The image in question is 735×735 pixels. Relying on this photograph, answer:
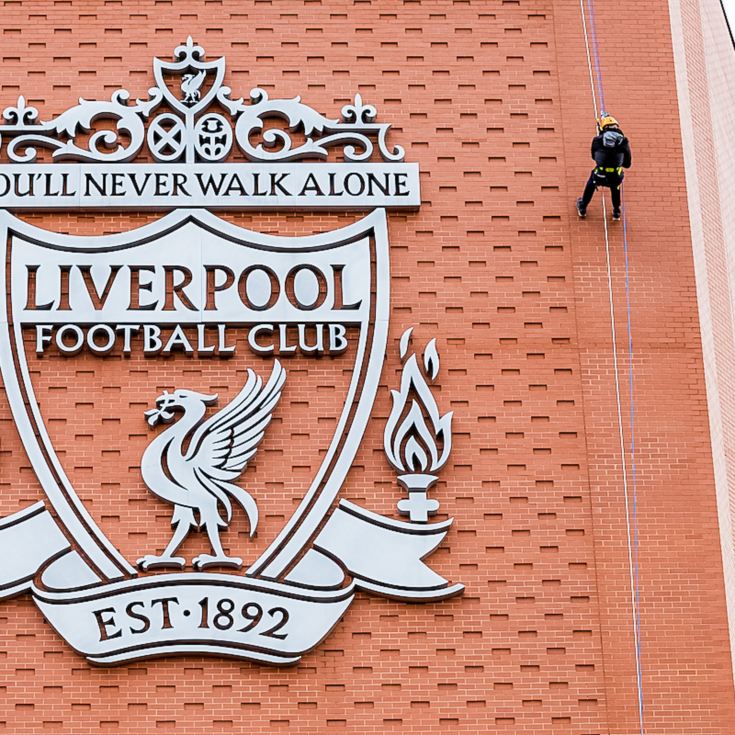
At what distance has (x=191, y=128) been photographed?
19.5 meters

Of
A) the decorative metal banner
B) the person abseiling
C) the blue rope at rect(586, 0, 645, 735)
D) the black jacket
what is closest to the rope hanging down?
the blue rope at rect(586, 0, 645, 735)

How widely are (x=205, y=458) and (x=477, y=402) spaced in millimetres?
2957

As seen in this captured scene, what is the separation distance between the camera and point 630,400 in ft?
61.1

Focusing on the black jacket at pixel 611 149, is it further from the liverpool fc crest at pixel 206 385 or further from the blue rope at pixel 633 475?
the liverpool fc crest at pixel 206 385

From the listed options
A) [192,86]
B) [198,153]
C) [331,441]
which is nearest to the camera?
[331,441]

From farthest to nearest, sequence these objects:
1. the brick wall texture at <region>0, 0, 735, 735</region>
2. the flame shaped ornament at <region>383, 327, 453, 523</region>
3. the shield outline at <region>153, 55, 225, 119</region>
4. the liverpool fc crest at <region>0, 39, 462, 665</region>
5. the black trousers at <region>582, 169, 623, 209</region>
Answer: the shield outline at <region>153, 55, 225, 119</region>
the black trousers at <region>582, 169, 623, 209</region>
the flame shaped ornament at <region>383, 327, 453, 523</region>
the liverpool fc crest at <region>0, 39, 462, 665</region>
the brick wall texture at <region>0, 0, 735, 735</region>

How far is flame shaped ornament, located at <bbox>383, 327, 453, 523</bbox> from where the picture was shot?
709 inches

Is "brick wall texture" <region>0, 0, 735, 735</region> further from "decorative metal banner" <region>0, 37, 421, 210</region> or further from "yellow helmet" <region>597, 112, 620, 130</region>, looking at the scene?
"yellow helmet" <region>597, 112, 620, 130</region>

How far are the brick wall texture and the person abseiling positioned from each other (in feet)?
1.81

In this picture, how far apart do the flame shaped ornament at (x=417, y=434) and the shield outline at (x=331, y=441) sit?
11.5 inches

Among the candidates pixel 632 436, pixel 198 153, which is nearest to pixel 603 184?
pixel 632 436

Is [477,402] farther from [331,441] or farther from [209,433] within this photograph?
[209,433]

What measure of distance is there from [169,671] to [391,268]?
4986 mm

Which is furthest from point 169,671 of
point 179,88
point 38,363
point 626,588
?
point 179,88
